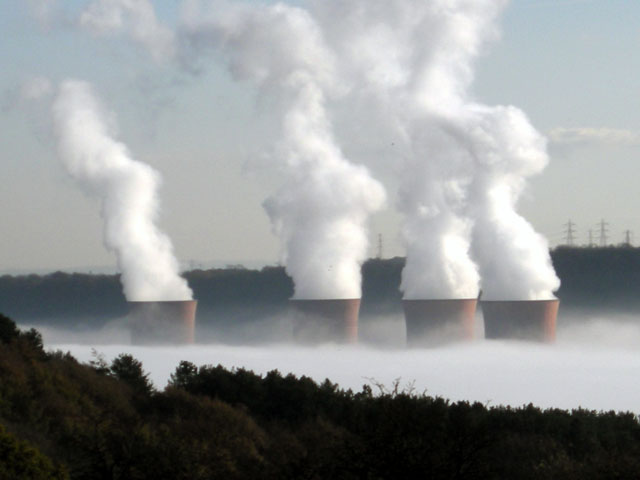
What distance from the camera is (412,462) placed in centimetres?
1856

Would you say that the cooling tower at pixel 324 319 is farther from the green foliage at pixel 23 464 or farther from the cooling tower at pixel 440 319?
the green foliage at pixel 23 464

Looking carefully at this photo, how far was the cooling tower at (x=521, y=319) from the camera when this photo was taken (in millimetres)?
61281

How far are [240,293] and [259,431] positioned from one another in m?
131

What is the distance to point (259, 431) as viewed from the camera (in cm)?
2888

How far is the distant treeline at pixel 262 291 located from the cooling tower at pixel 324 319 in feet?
235

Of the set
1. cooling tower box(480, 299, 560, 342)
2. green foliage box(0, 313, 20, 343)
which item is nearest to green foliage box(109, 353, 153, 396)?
green foliage box(0, 313, 20, 343)

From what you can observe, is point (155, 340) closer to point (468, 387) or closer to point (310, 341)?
point (310, 341)

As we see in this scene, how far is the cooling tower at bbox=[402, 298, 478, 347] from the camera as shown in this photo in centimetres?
6481

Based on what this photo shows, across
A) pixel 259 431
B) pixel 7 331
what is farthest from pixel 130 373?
pixel 259 431

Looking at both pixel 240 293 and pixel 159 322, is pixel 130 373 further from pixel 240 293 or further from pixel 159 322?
pixel 240 293

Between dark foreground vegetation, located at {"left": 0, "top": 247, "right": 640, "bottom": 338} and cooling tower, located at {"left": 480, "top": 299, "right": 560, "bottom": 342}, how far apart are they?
7523 centimetres

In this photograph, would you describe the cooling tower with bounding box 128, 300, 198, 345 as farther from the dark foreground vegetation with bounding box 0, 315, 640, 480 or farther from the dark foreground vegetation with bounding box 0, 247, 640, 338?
the dark foreground vegetation with bounding box 0, 247, 640, 338

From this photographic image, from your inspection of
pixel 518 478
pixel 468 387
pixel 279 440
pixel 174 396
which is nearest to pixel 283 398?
pixel 174 396

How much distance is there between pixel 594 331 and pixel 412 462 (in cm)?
11352
